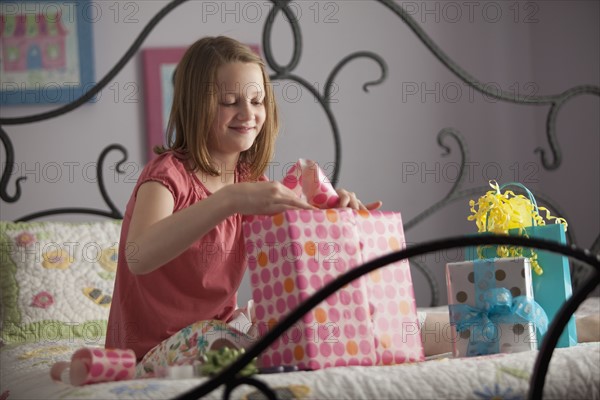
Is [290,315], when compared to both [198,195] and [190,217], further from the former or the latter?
[198,195]

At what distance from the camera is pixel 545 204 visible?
2.91 m

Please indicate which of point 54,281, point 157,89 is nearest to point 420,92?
point 157,89

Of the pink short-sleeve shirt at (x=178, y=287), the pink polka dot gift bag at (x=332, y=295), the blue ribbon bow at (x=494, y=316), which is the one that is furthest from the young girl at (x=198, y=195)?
the blue ribbon bow at (x=494, y=316)

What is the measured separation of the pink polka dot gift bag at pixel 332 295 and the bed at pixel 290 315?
0.09 meters

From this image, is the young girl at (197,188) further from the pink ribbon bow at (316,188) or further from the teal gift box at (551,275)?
the teal gift box at (551,275)

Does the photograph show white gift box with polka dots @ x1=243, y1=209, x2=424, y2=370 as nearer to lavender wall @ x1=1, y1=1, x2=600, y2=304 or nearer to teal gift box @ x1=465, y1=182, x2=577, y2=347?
teal gift box @ x1=465, y1=182, x2=577, y2=347

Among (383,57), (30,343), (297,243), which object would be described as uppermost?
(383,57)

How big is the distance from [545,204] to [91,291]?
153 cm

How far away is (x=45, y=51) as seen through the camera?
2.77 meters

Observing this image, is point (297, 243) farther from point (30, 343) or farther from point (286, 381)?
point (30, 343)

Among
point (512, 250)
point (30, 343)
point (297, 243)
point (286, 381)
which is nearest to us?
point (286, 381)

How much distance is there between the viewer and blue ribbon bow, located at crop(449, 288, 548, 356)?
1.40m

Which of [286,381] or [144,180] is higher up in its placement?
[144,180]

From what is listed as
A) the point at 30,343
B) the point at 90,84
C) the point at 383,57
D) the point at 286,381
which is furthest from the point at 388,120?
the point at 286,381
